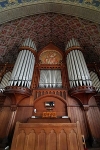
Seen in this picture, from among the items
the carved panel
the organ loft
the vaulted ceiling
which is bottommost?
the organ loft

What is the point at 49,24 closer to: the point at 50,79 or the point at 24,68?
the point at 24,68

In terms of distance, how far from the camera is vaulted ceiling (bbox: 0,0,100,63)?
6.71m

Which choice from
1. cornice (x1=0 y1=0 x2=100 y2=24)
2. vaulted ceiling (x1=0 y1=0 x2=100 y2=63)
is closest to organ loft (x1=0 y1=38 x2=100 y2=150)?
vaulted ceiling (x1=0 y1=0 x2=100 y2=63)

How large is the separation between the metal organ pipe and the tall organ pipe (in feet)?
7.20

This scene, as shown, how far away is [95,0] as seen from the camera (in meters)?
6.00

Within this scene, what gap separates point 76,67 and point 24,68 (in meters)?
2.86

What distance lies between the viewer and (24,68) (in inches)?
249

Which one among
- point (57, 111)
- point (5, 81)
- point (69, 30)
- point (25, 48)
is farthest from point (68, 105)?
point (69, 30)

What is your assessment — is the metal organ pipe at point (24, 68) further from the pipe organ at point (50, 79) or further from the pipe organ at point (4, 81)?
→ the pipe organ at point (4, 81)

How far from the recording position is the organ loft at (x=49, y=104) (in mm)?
3424

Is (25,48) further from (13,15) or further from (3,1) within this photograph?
(3,1)

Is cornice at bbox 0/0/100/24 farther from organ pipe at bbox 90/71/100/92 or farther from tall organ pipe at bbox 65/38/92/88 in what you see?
organ pipe at bbox 90/71/100/92

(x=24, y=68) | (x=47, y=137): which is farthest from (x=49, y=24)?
(x=47, y=137)

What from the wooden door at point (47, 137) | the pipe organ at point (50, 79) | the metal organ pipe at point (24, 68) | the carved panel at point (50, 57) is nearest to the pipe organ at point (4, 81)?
the metal organ pipe at point (24, 68)
